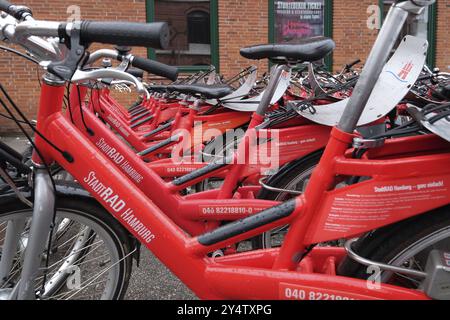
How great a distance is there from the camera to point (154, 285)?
9.71 feet

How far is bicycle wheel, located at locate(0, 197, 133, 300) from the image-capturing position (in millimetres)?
1902

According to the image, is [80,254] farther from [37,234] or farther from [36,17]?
[36,17]

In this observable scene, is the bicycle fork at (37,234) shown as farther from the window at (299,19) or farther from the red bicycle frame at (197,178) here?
the window at (299,19)

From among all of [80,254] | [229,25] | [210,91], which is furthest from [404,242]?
[229,25]

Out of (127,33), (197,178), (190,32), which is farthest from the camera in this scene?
(190,32)

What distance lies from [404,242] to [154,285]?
5.88 ft

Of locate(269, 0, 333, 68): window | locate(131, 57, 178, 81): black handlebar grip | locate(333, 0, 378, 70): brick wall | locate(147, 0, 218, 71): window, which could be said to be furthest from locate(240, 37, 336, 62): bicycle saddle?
locate(333, 0, 378, 70): brick wall

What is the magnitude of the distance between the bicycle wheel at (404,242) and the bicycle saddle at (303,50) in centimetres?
93

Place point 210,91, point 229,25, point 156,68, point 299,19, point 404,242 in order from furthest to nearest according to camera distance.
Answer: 1. point 299,19
2. point 229,25
3. point 210,91
4. point 156,68
5. point 404,242

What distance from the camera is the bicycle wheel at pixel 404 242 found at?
5.19 feet

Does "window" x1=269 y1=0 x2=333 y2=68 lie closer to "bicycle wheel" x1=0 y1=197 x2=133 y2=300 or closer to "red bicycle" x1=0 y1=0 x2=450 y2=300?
"bicycle wheel" x1=0 y1=197 x2=133 y2=300

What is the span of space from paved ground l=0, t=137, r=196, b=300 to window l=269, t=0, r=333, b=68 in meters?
7.31

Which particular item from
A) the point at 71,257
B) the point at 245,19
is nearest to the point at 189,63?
the point at 245,19
